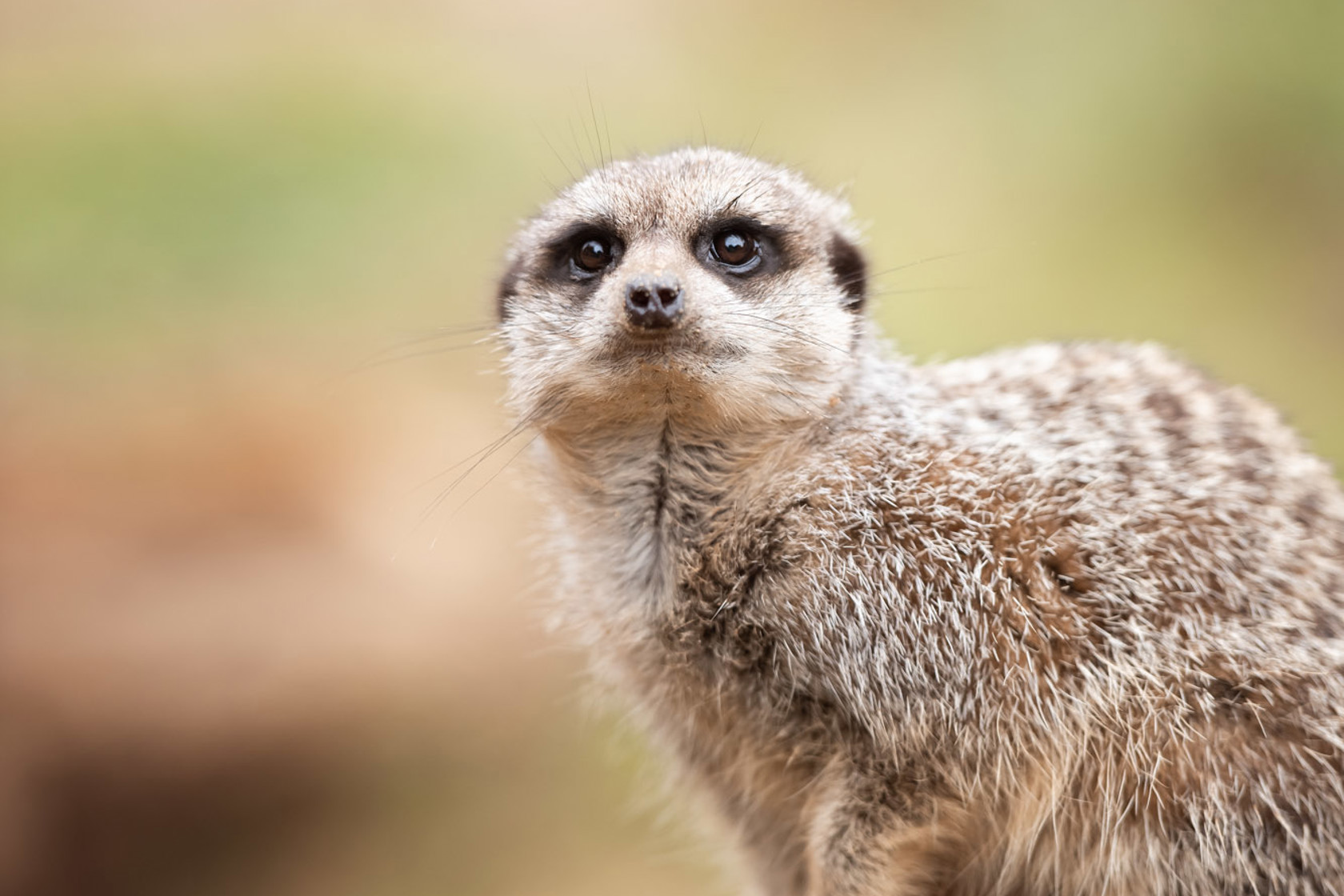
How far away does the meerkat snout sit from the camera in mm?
1612

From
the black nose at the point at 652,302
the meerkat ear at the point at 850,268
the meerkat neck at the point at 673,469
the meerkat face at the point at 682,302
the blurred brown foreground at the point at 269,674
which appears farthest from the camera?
the blurred brown foreground at the point at 269,674

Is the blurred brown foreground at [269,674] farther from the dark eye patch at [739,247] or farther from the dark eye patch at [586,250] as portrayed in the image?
the dark eye patch at [739,247]

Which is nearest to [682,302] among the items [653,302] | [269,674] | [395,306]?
[653,302]

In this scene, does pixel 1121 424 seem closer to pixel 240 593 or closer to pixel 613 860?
pixel 613 860

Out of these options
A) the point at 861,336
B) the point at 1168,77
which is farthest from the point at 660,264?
the point at 1168,77

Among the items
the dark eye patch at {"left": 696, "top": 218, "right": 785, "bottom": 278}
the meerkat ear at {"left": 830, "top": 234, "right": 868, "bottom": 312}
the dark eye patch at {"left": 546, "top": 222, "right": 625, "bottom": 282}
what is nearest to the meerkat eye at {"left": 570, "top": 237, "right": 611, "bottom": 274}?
the dark eye patch at {"left": 546, "top": 222, "right": 625, "bottom": 282}

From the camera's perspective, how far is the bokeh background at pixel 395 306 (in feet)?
10.6

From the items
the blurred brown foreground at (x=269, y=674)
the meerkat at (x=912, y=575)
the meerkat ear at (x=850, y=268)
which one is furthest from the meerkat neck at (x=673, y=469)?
the blurred brown foreground at (x=269, y=674)

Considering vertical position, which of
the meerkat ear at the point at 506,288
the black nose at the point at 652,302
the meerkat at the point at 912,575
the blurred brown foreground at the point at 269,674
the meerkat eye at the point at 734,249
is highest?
the meerkat eye at the point at 734,249

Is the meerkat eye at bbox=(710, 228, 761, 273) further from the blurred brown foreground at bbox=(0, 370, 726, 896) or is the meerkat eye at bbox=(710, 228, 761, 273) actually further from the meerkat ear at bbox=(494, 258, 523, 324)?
the blurred brown foreground at bbox=(0, 370, 726, 896)

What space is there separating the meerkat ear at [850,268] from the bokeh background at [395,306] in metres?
1.27

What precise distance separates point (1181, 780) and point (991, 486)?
51cm

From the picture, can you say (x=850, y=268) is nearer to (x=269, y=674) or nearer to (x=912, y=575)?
(x=912, y=575)

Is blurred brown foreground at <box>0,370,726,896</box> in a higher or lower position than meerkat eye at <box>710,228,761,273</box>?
lower
